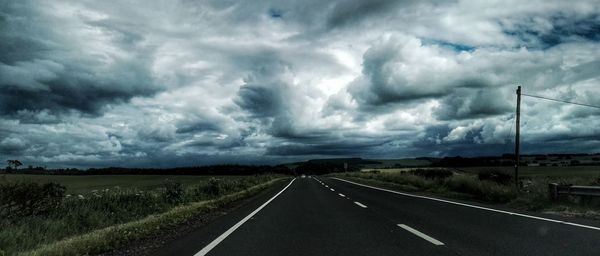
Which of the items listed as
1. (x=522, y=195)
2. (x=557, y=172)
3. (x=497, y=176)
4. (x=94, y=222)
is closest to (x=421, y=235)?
(x=94, y=222)

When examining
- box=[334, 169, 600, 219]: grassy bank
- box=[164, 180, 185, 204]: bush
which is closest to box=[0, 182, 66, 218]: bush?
box=[164, 180, 185, 204]: bush

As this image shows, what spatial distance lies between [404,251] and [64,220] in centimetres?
865

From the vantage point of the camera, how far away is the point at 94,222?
39.1 ft

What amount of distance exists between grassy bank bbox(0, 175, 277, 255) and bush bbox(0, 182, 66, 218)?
17 centimetres

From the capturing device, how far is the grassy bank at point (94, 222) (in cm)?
795

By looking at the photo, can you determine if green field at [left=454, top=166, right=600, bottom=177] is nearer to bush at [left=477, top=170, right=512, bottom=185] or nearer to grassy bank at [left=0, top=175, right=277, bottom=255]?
bush at [left=477, top=170, right=512, bottom=185]

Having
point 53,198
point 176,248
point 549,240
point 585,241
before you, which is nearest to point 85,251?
point 176,248

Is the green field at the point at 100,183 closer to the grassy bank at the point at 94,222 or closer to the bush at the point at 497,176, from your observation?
the grassy bank at the point at 94,222

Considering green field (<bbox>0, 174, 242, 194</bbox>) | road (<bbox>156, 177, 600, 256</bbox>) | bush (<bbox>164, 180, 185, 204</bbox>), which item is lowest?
green field (<bbox>0, 174, 242, 194</bbox>)

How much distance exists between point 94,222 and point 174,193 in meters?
7.53

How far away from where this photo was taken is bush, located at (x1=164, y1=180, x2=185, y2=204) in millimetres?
18809

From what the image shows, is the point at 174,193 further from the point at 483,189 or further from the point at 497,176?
the point at 497,176

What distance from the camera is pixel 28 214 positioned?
37.8 ft

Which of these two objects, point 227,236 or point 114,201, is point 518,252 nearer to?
point 227,236
